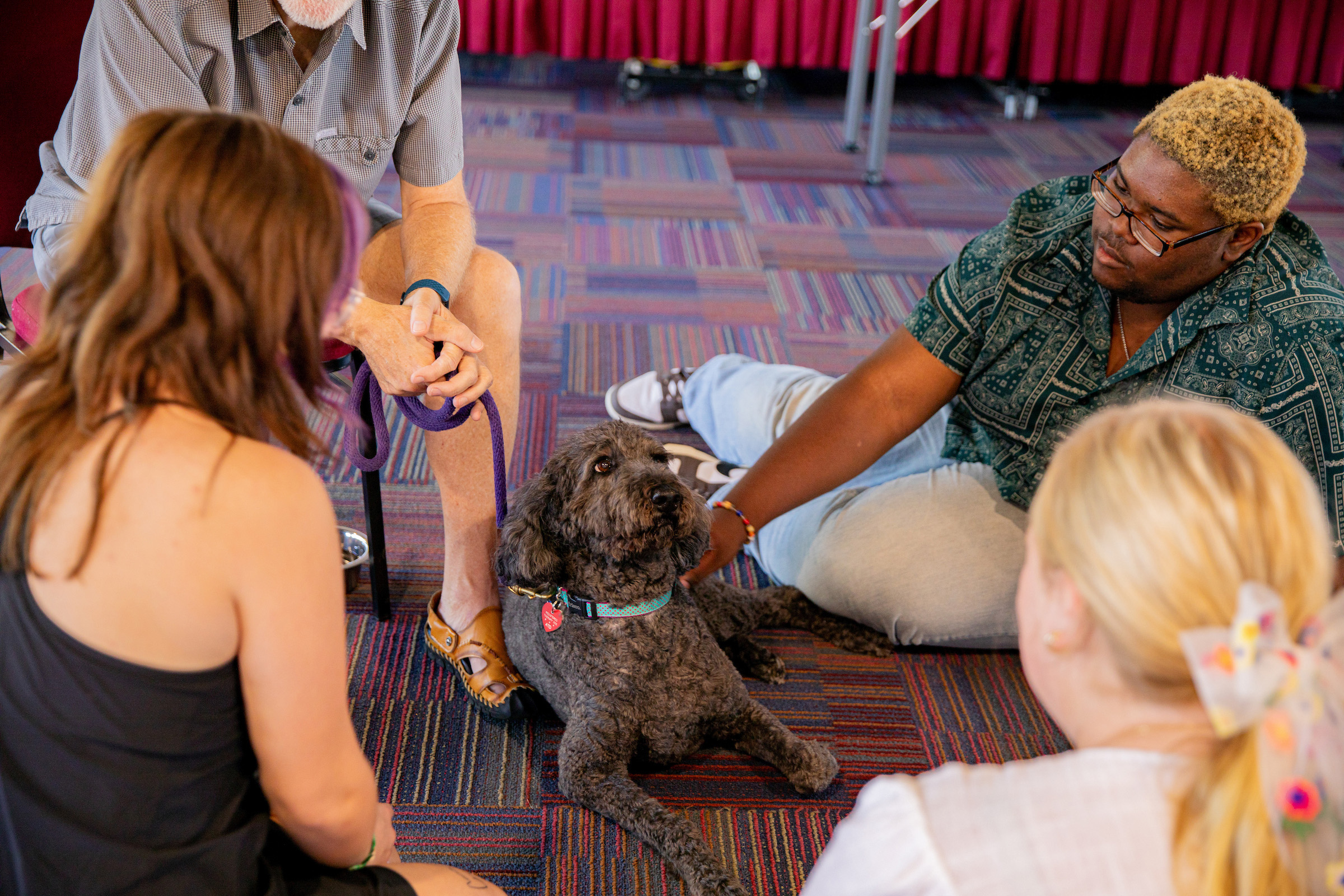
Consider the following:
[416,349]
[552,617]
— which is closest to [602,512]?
[552,617]

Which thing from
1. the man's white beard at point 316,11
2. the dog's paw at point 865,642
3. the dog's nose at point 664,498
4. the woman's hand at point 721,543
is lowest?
the dog's paw at point 865,642

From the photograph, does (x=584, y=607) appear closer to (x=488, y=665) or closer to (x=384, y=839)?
(x=488, y=665)

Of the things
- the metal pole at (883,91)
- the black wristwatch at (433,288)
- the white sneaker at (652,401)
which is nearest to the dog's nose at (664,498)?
the black wristwatch at (433,288)

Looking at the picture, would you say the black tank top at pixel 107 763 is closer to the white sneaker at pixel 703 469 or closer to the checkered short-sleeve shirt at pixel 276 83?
the checkered short-sleeve shirt at pixel 276 83

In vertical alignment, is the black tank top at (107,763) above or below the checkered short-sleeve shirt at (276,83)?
below

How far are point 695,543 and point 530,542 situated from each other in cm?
23

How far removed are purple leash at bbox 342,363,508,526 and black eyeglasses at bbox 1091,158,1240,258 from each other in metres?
0.96

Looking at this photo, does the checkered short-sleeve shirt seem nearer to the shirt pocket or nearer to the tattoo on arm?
the shirt pocket

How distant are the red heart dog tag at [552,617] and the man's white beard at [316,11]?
91cm

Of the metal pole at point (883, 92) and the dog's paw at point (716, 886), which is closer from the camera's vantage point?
the dog's paw at point (716, 886)

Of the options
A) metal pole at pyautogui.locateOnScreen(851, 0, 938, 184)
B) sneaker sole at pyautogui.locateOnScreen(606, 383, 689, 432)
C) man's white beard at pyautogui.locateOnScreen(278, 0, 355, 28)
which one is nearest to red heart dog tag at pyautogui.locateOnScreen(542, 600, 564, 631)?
man's white beard at pyautogui.locateOnScreen(278, 0, 355, 28)

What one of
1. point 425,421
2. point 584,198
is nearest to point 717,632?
point 425,421

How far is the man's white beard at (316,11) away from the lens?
157 cm

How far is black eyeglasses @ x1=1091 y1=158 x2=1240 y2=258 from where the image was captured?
158 cm
